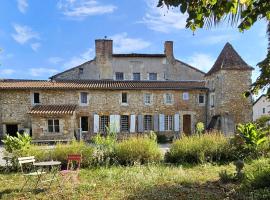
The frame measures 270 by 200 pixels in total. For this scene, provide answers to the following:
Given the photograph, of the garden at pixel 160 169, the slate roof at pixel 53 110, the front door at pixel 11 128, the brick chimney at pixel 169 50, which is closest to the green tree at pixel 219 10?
the garden at pixel 160 169

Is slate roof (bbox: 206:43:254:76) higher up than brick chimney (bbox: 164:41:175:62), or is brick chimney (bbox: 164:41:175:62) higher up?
brick chimney (bbox: 164:41:175:62)

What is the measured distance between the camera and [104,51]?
30.2 m

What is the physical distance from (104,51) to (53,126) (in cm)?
980

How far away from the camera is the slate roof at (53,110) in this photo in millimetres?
23469

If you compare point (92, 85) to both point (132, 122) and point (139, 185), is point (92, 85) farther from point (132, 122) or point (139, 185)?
point (139, 185)

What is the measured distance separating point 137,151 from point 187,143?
6.16 feet

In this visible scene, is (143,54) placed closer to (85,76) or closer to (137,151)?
(85,76)

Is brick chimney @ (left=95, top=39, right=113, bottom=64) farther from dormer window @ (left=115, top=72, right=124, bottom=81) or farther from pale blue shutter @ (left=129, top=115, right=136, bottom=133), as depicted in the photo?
pale blue shutter @ (left=129, top=115, right=136, bottom=133)

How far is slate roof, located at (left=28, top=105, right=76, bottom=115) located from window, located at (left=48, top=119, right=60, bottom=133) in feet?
2.84

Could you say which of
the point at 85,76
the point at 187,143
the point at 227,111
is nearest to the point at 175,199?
the point at 187,143

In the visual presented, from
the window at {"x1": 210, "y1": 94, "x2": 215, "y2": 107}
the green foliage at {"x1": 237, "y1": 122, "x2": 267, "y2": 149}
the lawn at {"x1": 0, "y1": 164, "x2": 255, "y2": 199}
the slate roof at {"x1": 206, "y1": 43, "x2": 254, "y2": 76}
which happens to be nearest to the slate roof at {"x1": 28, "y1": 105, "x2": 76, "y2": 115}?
the window at {"x1": 210, "y1": 94, "x2": 215, "y2": 107}

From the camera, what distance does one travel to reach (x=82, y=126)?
25859 mm

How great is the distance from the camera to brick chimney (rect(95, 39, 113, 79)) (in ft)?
98.9

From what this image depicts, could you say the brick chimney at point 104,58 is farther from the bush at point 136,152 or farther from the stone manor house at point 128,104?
the bush at point 136,152
